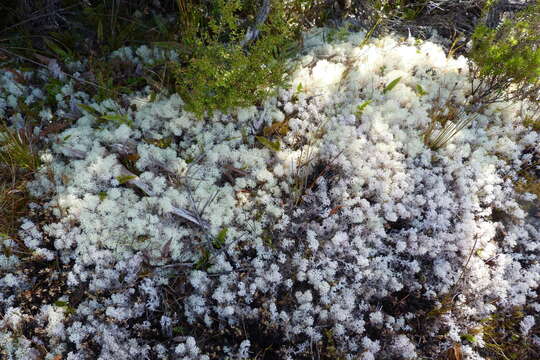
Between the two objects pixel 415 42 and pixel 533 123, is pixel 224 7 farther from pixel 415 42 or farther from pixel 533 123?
pixel 533 123

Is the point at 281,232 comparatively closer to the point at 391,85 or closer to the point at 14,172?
the point at 391,85

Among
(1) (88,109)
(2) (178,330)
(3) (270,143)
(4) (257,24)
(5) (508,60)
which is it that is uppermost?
(5) (508,60)

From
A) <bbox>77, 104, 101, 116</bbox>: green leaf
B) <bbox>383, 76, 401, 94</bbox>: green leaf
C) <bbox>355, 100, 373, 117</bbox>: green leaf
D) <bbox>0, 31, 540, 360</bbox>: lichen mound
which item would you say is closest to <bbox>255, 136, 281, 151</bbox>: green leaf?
<bbox>0, 31, 540, 360</bbox>: lichen mound

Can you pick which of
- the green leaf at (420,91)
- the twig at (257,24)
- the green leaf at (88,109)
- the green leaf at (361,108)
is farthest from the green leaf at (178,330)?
the green leaf at (420,91)

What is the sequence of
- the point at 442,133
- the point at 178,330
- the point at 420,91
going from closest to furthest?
the point at 178,330
the point at 442,133
the point at 420,91

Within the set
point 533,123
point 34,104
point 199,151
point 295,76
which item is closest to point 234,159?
point 199,151

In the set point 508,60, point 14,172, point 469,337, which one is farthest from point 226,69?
point 469,337

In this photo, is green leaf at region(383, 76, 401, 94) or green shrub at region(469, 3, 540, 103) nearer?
green shrub at region(469, 3, 540, 103)

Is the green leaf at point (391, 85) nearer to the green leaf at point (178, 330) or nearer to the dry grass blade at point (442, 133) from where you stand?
the dry grass blade at point (442, 133)

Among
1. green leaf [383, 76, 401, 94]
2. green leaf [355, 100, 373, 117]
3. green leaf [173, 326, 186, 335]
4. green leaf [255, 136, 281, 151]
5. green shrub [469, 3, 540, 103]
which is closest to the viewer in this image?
green leaf [173, 326, 186, 335]

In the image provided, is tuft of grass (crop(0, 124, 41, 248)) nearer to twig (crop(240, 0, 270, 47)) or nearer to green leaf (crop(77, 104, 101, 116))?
green leaf (crop(77, 104, 101, 116))

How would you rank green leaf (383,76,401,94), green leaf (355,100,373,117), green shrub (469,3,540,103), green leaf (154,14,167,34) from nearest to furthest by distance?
green shrub (469,3,540,103) < green leaf (355,100,373,117) < green leaf (383,76,401,94) < green leaf (154,14,167,34)

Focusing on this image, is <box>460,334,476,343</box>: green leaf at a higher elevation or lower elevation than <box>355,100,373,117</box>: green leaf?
lower
